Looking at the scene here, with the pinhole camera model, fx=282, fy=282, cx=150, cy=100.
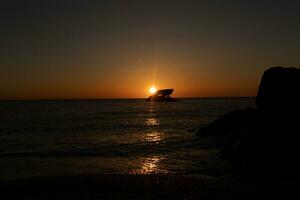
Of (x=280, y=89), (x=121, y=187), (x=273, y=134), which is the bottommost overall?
(x=121, y=187)

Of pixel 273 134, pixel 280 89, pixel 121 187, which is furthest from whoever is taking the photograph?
pixel 280 89

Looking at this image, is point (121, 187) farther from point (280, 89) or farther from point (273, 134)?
point (280, 89)

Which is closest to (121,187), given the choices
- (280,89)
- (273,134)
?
(273,134)

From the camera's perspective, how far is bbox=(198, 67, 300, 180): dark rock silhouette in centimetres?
1220

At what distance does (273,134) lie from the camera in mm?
13914

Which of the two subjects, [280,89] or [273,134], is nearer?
[273,134]

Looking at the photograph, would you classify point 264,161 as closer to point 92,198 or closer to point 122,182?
point 122,182

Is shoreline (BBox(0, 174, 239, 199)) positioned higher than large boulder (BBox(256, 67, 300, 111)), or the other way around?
large boulder (BBox(256, 67, 300, 111))

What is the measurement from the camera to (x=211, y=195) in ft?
31.8

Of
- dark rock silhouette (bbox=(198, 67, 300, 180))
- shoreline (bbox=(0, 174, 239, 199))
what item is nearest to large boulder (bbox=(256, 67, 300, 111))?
dark rock silhouette (bbox=(198, 67, 300, 180))

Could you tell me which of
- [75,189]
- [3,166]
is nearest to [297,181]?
[75,189]

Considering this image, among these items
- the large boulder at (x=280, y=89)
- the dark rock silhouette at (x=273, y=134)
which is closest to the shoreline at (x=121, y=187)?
the dark rock silhouette at (x=273, y=134)

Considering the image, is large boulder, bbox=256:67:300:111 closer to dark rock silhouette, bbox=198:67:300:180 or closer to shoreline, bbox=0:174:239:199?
dark rock silhouette, bbox=198:67:300:180

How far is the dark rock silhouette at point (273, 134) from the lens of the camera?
12203 mm
